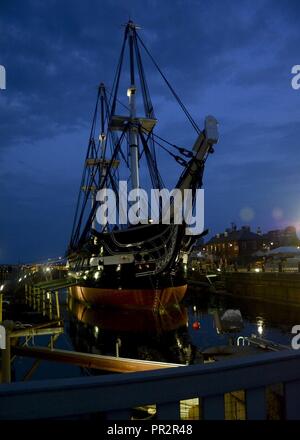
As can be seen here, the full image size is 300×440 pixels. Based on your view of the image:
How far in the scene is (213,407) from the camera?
8.55ft

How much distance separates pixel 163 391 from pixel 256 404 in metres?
0.72

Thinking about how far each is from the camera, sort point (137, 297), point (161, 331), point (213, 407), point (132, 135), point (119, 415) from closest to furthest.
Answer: point (119, 415), point (213, 407), point (161, 331), point (137, 297), point (132, 135)

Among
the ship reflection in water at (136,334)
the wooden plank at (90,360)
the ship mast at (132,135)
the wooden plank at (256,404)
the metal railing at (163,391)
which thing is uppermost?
the ship mast at (132,135)

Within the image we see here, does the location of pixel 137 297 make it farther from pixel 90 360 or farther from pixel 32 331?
pixel 90 360

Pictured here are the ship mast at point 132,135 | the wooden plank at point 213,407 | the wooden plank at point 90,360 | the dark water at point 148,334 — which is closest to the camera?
the wooden plank at point 213,407

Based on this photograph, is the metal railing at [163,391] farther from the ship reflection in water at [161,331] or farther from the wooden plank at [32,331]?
the ship reflection in water at [161,331]

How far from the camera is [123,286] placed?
2655 centimetres

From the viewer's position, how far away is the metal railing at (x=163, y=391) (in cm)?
228

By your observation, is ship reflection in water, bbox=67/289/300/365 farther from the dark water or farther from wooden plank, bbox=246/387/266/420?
wooden plank, bbox=246/387/266/420

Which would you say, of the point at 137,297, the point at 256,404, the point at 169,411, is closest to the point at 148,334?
the point at 137,297

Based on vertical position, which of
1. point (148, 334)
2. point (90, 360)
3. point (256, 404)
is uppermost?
point (256, 404)

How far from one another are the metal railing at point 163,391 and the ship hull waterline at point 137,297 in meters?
22.9

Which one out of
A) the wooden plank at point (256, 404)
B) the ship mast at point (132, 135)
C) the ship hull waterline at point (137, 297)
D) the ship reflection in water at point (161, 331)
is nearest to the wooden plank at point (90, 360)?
the ship reflection in water at point (161, 331)
